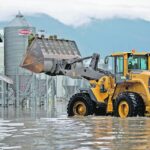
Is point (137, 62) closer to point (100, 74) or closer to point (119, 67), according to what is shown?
point (119, 67)

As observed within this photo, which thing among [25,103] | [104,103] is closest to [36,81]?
[25,103]

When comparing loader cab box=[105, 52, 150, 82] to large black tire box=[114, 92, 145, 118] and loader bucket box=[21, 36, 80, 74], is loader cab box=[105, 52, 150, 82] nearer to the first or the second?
large black tire box=[114, 92, 145, 118]

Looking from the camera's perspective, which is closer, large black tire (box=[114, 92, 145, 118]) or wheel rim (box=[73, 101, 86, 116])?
large black tire (box=[114, 92, 145, 118])

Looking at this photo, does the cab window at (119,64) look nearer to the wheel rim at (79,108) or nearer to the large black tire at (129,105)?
the large black tire at (129,105)

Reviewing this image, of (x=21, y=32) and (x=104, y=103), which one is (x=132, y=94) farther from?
(x=21, y=32)

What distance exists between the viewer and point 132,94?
18.9 metres

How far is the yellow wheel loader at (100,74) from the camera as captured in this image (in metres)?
19.0

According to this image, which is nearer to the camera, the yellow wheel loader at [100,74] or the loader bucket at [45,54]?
the yellow wheel loader at [100,74]

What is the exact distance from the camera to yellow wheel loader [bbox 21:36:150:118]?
748 inches

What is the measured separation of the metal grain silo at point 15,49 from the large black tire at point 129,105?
50.7 feet

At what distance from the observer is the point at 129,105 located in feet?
60.9

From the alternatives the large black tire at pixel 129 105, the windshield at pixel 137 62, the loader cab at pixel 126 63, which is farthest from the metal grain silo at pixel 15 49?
the large black tire at pixel 129 105

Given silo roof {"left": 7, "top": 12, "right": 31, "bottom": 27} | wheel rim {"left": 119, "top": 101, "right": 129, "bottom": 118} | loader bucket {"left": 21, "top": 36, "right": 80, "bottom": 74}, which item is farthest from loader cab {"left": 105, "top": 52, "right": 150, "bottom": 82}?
silo roof {"left": 7, "top": 12, "right": 31, "bottom": 27}

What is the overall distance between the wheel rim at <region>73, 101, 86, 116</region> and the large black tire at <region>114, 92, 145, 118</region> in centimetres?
195
